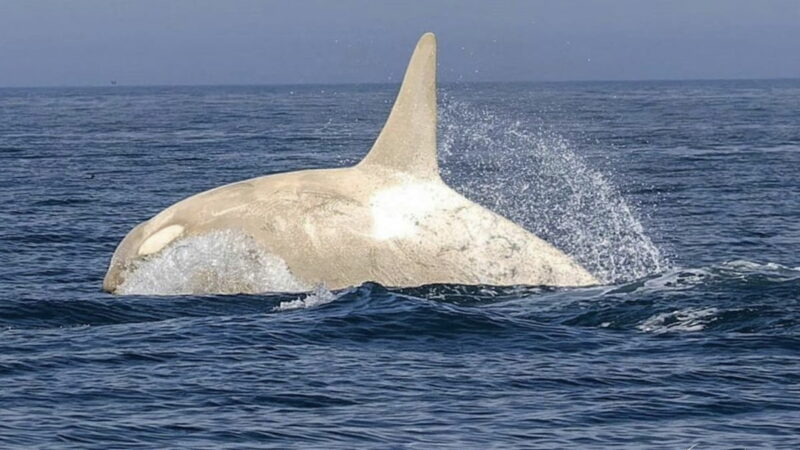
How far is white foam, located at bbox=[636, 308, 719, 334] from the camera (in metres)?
16.7

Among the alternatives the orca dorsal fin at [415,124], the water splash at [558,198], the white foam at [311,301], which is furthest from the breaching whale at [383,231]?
the water splash at [558,198]

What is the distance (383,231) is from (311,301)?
53.4 inches

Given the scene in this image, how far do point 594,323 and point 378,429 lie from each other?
5412mm

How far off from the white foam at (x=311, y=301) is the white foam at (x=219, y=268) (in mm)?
405

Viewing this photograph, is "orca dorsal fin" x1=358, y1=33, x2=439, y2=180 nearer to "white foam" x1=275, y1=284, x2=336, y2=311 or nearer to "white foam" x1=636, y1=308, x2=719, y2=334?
"white foam" x1=275, y1=284, x2=336, y2=311

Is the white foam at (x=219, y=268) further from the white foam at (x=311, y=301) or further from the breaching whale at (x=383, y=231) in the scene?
the white foam at (x=311, y=301)

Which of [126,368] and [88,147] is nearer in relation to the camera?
[126,368]

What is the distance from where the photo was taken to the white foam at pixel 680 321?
658 inches

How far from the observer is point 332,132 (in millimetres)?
69000

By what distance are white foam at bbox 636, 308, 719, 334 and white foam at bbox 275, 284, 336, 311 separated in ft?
12.3

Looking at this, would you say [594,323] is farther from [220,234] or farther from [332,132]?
[332,132]

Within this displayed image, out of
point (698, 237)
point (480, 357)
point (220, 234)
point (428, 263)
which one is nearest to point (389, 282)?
point (428, 263)

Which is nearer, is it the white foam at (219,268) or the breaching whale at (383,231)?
the breaching whale at (383,231)

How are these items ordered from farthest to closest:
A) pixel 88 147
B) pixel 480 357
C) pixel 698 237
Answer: pixel 88 147, pixel 698 237, pixel 480 357
